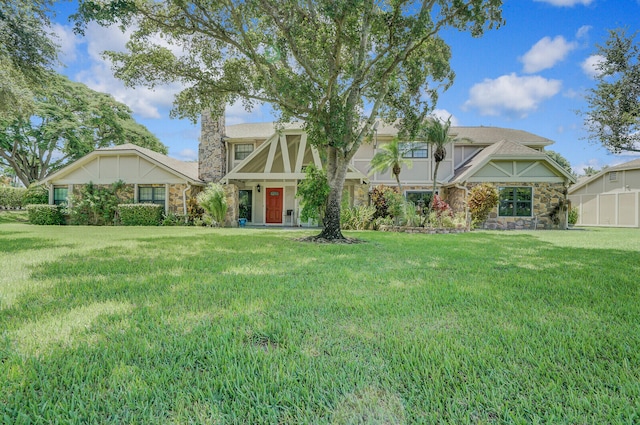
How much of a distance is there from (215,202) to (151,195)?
16.7 ft

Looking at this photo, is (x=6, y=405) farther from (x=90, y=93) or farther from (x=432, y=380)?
(x=90, y=93)

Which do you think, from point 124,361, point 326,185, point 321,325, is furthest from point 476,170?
point 124,361

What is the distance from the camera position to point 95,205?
59.3 feet

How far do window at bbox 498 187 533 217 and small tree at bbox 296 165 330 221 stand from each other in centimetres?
1226

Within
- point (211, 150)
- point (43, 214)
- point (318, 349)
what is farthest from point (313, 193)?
point (43, 214)

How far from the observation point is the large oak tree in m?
8.78

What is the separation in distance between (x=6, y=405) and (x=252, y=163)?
16508 millimetres

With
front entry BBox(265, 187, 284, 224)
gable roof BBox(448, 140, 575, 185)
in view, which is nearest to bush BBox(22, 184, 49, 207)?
front entry BBox(265, 187, 284, 224)

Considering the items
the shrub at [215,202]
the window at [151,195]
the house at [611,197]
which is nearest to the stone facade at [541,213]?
the house at [611,197]

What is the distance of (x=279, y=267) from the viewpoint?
5.44m

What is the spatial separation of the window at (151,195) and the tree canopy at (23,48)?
351 inches

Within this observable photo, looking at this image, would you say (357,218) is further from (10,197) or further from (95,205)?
(10,197)

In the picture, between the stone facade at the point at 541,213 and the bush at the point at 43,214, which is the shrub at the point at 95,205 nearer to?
the bush at the point at 43,214

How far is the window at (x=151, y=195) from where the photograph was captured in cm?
1878
